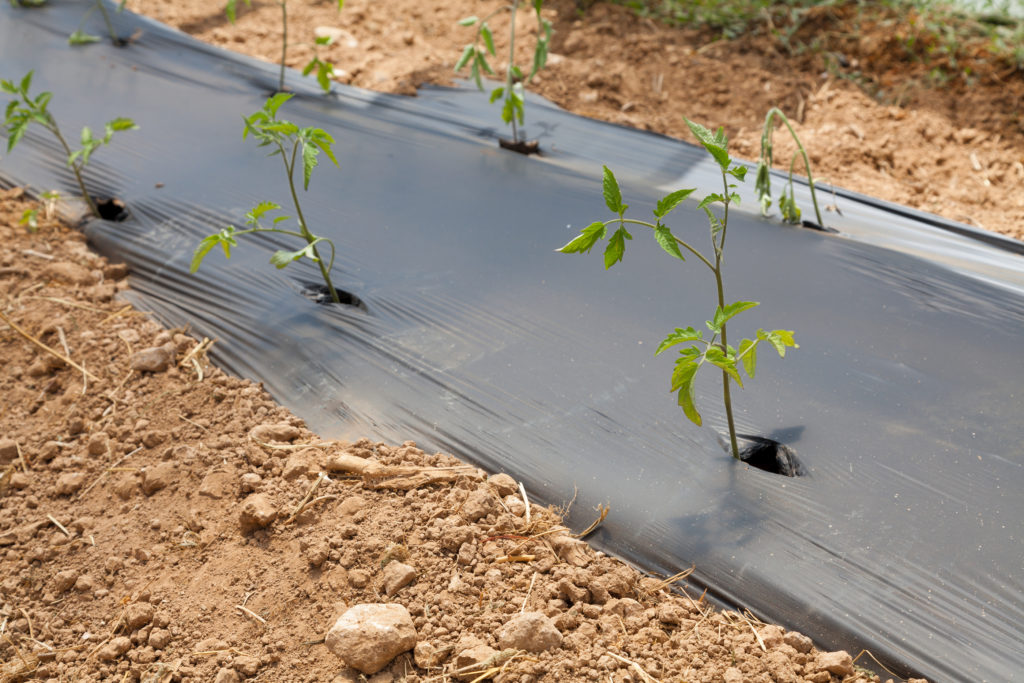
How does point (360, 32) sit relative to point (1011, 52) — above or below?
below

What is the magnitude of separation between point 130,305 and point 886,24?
11.2 ft

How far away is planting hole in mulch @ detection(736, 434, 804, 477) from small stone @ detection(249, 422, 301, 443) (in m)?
0.97

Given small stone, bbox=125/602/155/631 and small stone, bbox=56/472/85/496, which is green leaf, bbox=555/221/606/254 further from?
small stone, bbox=56/472/85/496

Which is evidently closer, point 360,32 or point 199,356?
point 199,356

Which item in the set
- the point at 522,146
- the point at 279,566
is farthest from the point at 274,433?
the point at 522,146

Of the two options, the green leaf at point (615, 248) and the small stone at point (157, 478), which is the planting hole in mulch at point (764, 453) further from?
the small stone at point (157, 478)

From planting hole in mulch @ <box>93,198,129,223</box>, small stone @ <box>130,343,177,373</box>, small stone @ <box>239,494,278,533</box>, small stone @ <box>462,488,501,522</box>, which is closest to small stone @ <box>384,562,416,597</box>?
small stone @ <box>462,488,501,522</box>

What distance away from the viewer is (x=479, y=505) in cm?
144

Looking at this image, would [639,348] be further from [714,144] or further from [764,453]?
[714,144]

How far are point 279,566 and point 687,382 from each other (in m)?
0.83

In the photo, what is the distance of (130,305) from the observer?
2.20 m

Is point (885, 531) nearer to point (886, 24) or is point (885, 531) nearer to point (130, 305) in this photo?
point (130, 305)

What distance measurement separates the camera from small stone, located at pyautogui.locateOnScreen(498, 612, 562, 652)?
1.22 m

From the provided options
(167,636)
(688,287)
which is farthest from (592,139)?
(167,636)
